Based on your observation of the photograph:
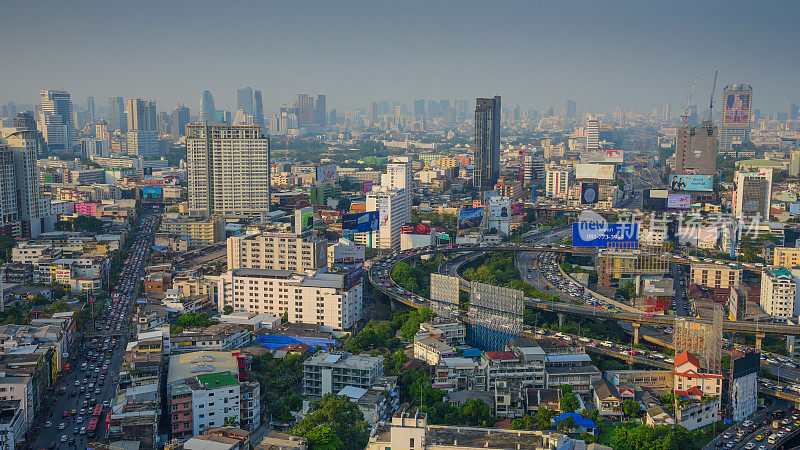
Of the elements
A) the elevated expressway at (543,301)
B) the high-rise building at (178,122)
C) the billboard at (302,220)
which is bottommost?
the elevated expressway at (543,301)

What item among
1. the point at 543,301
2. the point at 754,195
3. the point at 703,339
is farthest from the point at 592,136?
the point at 703,339

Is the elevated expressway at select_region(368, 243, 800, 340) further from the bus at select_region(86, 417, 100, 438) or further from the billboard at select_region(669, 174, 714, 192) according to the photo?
the billboard at select_region(669, 174, 714, 192)

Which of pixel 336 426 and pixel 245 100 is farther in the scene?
pixel 245 100

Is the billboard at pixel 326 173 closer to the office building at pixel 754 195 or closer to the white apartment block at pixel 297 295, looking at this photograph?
the office building at pixel 754 195

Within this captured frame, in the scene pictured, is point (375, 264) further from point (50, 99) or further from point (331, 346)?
point (50, 99)

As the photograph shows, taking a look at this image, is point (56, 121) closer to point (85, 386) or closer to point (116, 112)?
point (116, 112)

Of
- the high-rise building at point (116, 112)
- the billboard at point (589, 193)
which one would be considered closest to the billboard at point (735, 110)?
the billboard at point (589, 193)
